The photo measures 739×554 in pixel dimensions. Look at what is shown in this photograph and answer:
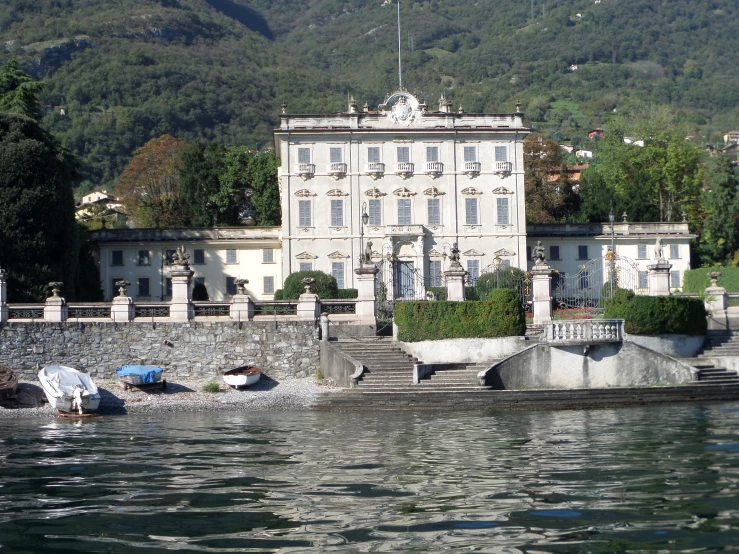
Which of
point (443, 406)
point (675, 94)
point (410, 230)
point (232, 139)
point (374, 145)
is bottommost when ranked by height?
point (443, 406)

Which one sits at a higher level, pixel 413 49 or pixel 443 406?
pixel 413 49

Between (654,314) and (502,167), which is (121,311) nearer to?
(654,314)

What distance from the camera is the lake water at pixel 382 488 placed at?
12578 mm

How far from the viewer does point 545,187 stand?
74688 millimetres

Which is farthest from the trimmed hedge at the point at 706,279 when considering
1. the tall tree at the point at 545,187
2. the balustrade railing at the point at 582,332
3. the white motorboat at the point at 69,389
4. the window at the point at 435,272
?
the white motorboat at the point at 69,389

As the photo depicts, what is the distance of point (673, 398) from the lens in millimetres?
30578

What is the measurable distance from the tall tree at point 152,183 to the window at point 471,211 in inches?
955

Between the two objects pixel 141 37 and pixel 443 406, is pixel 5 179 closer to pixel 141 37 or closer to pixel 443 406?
pixel 443 406

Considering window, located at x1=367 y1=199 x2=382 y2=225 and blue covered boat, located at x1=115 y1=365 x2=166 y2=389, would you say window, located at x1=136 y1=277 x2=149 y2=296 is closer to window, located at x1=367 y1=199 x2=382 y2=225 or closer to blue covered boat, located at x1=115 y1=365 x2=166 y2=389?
window, located at x1=367 y1=199 x2=382 y2=225

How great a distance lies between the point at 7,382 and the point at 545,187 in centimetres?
4919

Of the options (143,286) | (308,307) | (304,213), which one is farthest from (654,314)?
(143,286)

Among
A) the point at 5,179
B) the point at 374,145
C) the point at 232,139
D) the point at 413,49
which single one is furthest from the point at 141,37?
the point at 5,179

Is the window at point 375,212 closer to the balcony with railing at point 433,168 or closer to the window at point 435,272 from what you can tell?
the balcony with railing at point 433,168

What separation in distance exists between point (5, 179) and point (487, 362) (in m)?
21.5
